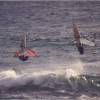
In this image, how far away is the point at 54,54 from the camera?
61656 millimetres

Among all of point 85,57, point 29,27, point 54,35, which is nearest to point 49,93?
point 85,57

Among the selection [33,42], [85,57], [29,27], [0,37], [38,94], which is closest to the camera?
[38,94]

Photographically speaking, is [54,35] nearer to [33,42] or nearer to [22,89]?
[33,42]

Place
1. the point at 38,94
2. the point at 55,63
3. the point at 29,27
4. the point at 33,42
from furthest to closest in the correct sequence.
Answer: the point at 29,27 < the point at 33,42 < the point at 55,63 < the point at 38,94

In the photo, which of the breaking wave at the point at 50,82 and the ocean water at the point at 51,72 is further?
the breaking wave at the point at 50,82

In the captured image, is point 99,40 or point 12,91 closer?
point 12,91

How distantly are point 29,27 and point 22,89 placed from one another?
49403mm

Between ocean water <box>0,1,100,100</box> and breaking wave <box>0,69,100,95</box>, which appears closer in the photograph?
ocean water <box>0,1,100,100</box>

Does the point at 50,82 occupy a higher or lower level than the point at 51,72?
lower

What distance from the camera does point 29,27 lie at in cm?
9469

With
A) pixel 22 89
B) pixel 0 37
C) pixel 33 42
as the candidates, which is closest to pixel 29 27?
pixel 0 37

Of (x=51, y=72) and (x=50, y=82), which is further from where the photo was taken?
(x=51, y=72)

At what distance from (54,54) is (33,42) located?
35.1 feet

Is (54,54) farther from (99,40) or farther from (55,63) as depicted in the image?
(99,40)
